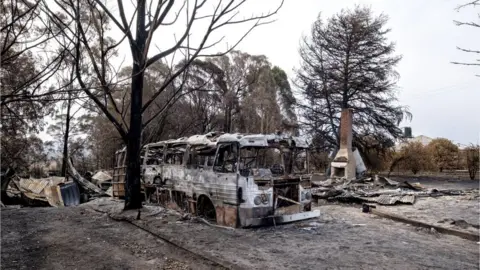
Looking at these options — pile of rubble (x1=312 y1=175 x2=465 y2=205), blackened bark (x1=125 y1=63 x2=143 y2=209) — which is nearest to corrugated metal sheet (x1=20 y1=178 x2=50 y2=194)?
blackened bark (x1=125 y1=63 x2=143 y2=209)

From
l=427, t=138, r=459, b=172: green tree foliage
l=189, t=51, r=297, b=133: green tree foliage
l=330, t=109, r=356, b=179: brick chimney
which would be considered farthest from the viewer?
l=189, t=51, r=297, b=133: green tree foliage

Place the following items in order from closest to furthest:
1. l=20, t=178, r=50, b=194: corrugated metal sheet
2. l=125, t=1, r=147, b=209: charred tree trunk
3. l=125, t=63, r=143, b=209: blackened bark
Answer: l=125, t=1, r=147, b=209: charred tree trunk → l=125, t=63, r=143, b=209: blackened bark → l=20, t=178, r=50, b=194: corrugated metal sheet

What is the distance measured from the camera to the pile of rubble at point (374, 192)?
13.4m

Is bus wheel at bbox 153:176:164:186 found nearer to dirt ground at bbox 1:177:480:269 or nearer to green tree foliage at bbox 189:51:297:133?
dirt ground at bbox 1:177:480:269

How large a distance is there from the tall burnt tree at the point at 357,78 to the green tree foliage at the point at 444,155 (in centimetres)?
292

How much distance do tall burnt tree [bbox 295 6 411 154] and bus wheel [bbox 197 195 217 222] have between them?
21.3 metres

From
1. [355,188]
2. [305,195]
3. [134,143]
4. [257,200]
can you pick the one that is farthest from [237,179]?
[355,188]

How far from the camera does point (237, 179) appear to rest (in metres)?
8.98

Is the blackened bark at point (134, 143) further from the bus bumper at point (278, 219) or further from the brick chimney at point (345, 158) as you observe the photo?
the brick chimney at point (345, 158)

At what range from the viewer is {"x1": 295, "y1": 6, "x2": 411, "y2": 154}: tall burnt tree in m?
28.8

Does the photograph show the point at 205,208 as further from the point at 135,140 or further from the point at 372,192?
the point at 372,192

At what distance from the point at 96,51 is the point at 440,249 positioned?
2201cm

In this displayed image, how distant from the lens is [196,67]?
34.3 meters

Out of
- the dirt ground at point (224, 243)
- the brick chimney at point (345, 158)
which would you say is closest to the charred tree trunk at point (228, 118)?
the brick chimney at point (345, 158)
